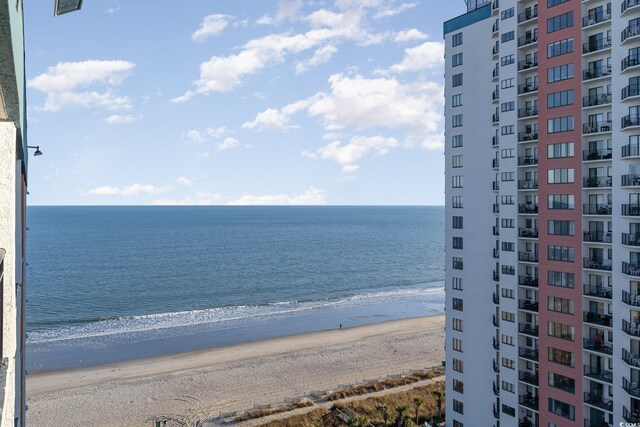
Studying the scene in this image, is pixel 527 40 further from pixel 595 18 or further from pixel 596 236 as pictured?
pixel 596 236

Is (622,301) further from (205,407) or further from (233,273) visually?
(233,273)

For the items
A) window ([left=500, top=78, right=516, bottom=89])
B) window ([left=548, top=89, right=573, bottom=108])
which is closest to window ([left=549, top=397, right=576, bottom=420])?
window ([left=548, top=89, right=573, bottom=108])

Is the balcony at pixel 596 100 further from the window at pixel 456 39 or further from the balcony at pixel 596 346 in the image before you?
the balcony at pixel 596 346

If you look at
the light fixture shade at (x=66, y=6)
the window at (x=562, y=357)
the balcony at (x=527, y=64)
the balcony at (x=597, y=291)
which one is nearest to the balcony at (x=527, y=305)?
the window at (x=562, y=357)

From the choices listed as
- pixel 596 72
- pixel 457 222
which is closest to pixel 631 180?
pixel 596 72

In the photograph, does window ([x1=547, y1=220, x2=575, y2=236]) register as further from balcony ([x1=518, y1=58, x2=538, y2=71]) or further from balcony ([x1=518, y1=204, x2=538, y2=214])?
balcony ([x1=518, y1=58, x2=538, y2=71])
